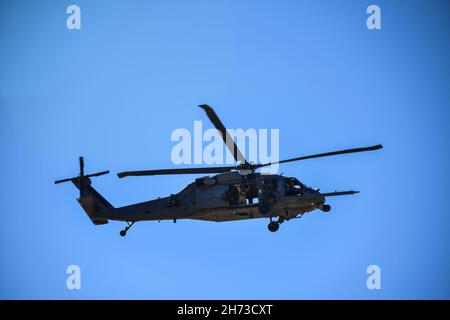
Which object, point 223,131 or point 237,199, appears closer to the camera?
point 223,131

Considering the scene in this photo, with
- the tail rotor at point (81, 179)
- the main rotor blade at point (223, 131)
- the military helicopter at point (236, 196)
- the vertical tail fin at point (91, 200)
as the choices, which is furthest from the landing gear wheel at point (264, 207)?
the tail rotor at point (81, 179)

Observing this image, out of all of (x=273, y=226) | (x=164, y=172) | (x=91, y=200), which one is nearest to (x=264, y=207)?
(x=273, y=226)

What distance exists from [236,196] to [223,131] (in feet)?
10.2

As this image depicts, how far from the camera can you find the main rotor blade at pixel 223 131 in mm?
25969

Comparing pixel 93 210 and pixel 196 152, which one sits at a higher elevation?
pixel 196 152

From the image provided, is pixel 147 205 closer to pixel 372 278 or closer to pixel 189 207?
pixel 189 207

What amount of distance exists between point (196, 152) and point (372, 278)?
10436 mm

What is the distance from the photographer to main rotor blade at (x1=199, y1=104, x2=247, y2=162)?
26.0 metres

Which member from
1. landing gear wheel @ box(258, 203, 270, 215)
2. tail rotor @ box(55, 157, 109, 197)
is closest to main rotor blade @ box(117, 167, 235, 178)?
landing gear wheel @ box(258, 203, 270, 215)

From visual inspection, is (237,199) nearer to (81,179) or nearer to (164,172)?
(164,172)

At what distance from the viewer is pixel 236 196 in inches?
1120

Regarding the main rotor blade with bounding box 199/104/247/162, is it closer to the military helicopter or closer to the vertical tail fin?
the military helicopter
